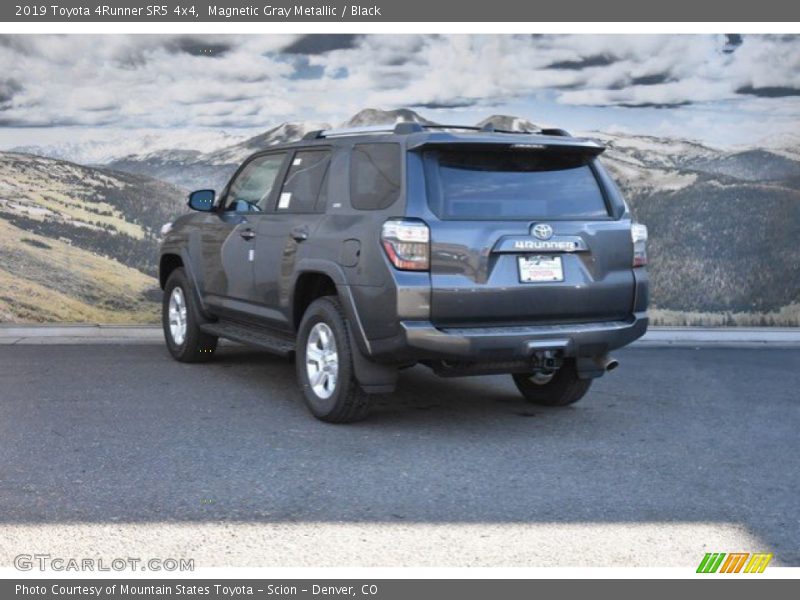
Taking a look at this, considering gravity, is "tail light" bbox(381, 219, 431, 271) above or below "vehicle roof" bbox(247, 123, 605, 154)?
below

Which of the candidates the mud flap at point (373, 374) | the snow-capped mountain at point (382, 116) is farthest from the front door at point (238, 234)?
the snow-capped mountain at point (382, 116)

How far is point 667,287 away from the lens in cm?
1208

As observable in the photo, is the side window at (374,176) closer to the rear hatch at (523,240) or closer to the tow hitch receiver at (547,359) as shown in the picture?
the rear hatch at (523,240)

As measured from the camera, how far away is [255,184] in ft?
28.8

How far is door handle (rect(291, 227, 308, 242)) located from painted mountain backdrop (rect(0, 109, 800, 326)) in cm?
446

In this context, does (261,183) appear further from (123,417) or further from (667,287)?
(667,287)

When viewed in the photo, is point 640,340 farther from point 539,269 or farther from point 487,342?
point 487,342

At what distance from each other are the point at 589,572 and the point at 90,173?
872 centimetres

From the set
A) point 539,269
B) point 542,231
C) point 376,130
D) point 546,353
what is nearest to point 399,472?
point 546,353

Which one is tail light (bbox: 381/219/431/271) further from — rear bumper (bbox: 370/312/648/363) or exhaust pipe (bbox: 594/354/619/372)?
exhaust pipe (bbox: 594/354/619/372)

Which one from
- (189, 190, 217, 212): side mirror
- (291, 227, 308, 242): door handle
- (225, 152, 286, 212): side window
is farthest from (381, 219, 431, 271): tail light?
(189, 190, 217, 212): side mirror

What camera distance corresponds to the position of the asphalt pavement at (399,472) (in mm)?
5031

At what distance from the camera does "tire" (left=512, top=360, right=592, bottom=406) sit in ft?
26.1

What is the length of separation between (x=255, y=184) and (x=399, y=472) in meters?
3.33
